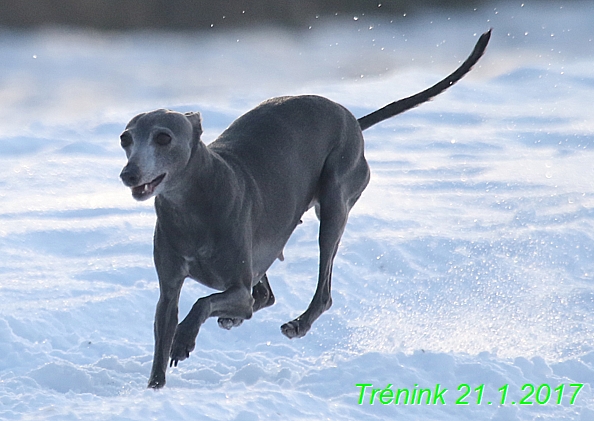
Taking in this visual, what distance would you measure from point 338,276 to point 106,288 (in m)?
1.43

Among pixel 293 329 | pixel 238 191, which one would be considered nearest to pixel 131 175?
pixel 238 191

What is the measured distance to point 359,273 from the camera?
6.84 meters

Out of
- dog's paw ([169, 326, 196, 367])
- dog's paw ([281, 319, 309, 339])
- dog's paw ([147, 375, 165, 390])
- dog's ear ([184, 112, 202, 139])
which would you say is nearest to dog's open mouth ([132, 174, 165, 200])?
dog's ear ([184, 112, 202, 139])

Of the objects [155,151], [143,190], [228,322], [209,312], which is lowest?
[228,322]

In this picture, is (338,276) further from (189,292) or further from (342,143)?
(342,143)

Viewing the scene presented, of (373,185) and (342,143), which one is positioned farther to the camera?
(373,185)

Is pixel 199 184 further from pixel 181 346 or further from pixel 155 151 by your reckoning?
pixel 181 346

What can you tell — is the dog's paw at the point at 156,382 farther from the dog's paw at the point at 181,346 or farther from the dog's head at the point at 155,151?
the dog's head at the point at 155,151

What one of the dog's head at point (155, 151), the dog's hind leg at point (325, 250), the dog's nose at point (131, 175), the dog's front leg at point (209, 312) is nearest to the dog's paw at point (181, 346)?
the dog's front leg at point (209, 312)

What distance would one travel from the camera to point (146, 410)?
4.34 meters

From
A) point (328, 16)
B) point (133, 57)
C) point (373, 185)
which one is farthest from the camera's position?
point (328, 16)

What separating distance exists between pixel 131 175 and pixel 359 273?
3.41 m

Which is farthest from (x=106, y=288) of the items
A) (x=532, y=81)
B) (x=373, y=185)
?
(x=532, y=81)

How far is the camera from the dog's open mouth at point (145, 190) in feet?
12.1
